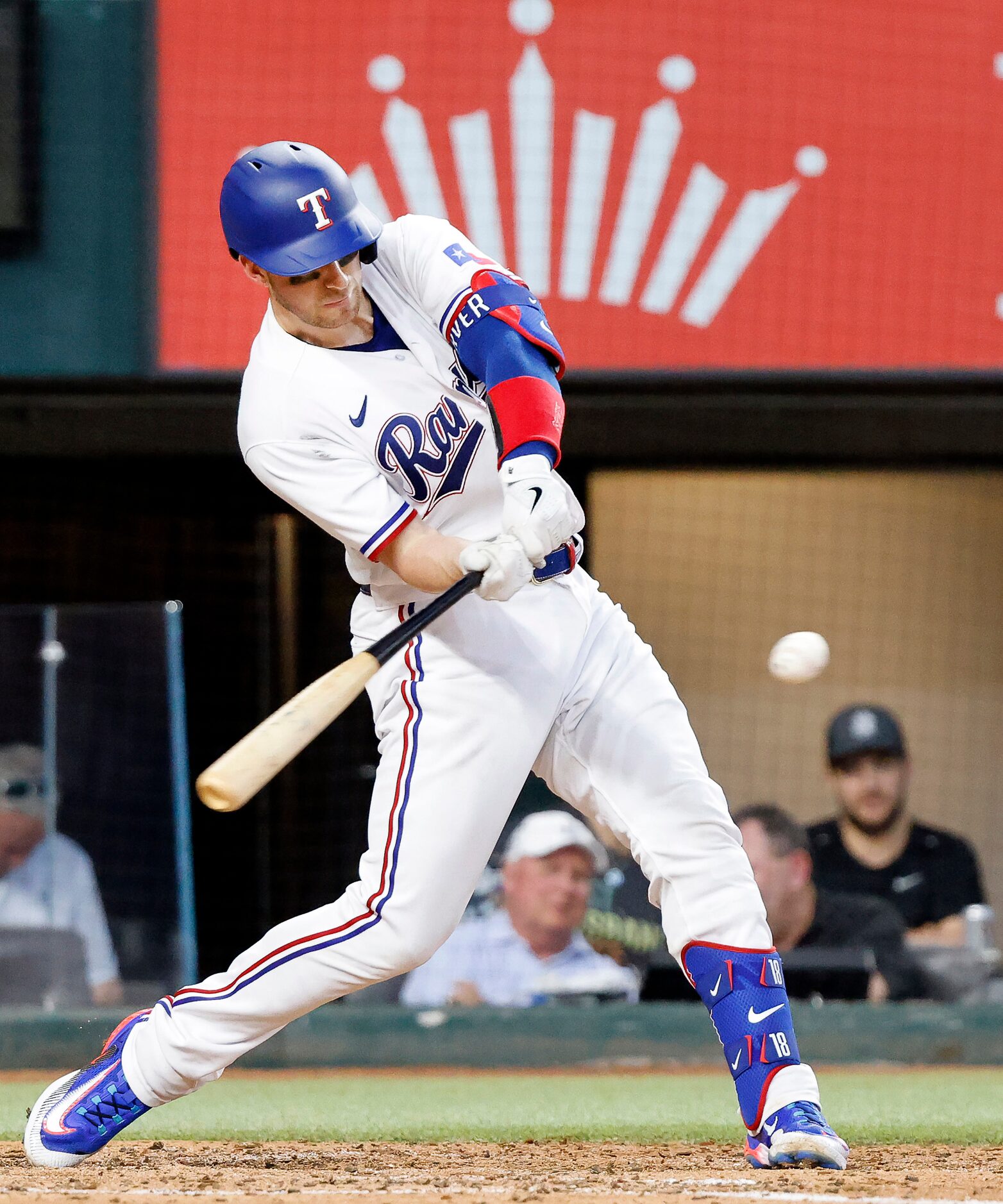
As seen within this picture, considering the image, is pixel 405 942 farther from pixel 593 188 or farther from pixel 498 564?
pixel 593 188

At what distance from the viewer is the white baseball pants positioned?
2668mm

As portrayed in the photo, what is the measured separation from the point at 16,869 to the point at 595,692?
Answer: 246 centimetres

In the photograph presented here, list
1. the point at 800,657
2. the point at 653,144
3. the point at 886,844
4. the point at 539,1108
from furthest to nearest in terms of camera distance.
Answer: the point at 886,844
the point at 653,144
the point at 539,1108
the point at 800,657

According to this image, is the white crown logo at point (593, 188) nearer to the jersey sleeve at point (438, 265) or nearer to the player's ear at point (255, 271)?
the jersey sleeve at point (438, 265)

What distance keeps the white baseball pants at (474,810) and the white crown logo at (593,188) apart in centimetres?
259

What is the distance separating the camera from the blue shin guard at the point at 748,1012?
2.70m

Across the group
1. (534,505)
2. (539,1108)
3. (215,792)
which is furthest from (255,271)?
(539,1108)

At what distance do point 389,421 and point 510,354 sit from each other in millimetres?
217

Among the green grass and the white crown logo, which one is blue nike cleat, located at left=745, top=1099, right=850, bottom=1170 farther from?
the white crown logo

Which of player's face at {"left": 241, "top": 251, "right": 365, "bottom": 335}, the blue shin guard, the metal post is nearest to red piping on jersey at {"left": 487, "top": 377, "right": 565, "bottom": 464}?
player's face at {"left": 241, "top": 251, "right": 365, "bottom": 335}

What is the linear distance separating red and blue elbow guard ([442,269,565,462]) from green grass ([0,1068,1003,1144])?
134cm

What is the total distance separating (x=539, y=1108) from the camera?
382cm

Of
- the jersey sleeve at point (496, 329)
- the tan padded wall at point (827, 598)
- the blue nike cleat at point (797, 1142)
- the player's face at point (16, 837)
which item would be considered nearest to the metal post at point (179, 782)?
the player's face at point (16, 837)

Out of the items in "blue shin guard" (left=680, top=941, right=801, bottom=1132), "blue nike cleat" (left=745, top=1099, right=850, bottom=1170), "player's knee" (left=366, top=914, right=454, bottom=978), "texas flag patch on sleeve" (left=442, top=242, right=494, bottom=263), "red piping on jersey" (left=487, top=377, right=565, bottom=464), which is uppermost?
"texas flag patch on sleeve" (left=442, top=242, right=494, bottom=263)
